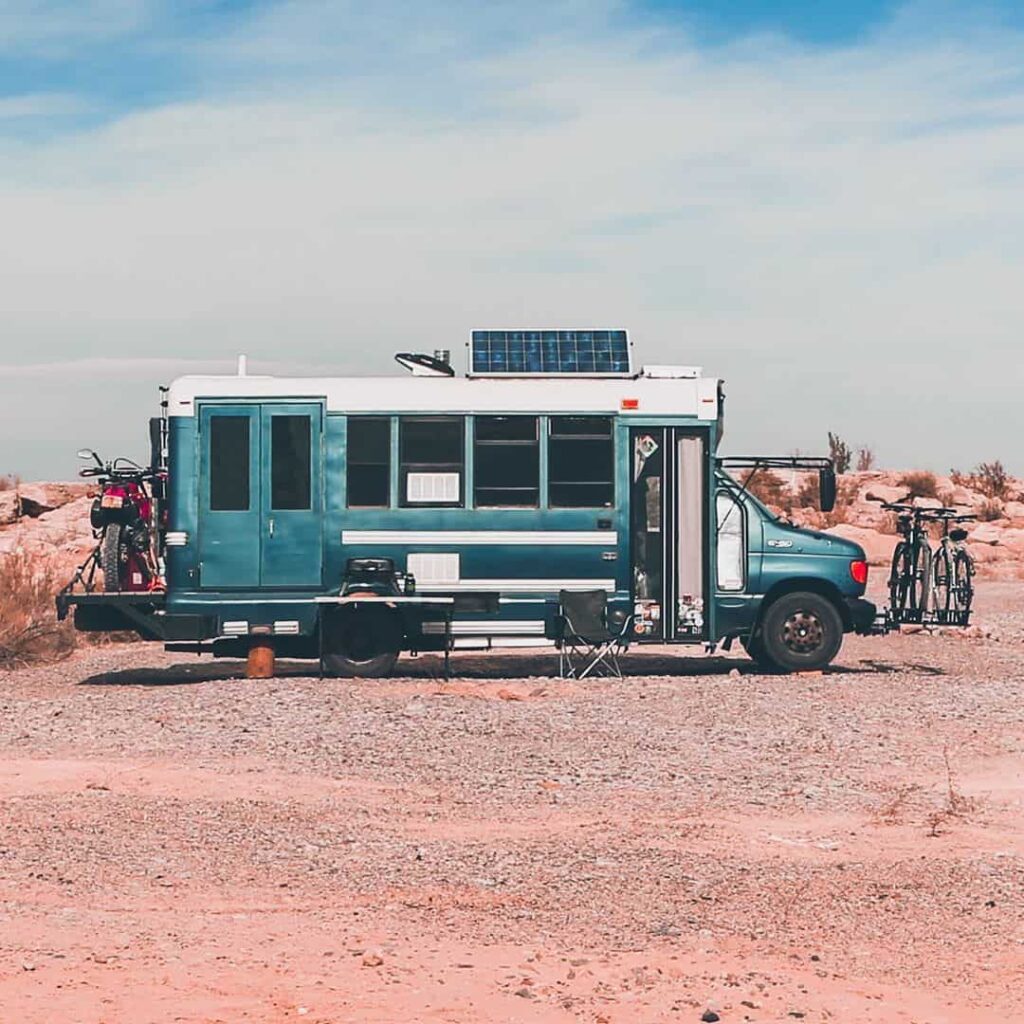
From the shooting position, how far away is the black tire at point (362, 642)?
1850 centimetres

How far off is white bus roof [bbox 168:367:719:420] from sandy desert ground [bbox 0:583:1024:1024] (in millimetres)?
2956

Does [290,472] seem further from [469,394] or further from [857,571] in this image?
[857,571]

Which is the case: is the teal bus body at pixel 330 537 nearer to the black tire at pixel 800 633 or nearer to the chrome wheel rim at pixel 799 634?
the black tire at pixel 800 633

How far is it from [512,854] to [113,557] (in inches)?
380

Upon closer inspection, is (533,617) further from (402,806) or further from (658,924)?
(658,924)

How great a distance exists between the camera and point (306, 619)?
60.4ft

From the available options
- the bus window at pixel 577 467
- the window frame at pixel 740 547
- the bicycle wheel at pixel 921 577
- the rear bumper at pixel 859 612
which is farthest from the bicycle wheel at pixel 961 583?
the bus window at pixel 577 467

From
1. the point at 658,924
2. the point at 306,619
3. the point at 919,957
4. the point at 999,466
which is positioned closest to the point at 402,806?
the point at 658,924

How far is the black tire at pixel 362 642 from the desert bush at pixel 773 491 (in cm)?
2780

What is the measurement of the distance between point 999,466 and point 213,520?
38.1 meters

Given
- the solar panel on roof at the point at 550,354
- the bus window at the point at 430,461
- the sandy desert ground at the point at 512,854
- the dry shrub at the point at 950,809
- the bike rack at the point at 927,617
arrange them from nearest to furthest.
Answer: the sandy desert ground at the point at 512,854 → the dry shrub at the point at 950,809 → the bus window at the point at 430,461 → the solar panel on roof at the point at 550,354 → the bike rack at the point at 927,617

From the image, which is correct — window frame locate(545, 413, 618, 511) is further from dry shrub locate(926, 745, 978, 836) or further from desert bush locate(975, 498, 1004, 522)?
desert bush locate(975, 498, 1004, 522)

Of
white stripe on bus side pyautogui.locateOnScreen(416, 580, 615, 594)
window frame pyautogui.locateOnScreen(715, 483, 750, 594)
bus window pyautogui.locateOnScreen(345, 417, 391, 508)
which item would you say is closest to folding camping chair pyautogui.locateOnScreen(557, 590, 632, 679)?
white stripe on bus side pyautogui.locateOnScreen(416, 580, 615, 594)

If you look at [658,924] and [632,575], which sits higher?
[632,575]
